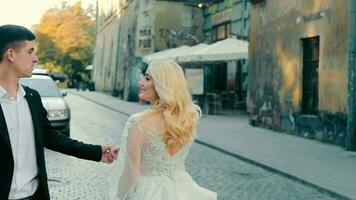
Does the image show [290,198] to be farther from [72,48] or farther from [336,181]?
[72,48]

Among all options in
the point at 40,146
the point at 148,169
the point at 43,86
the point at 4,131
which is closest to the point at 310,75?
the point at 43,86

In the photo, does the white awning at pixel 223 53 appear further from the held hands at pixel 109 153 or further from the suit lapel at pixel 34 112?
the suit lapel at pixel 34 112

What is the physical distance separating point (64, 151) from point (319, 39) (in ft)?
38.9

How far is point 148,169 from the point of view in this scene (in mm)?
3279

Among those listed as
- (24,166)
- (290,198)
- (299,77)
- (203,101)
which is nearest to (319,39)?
(299,77)

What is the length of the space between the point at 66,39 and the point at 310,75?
56.2 m

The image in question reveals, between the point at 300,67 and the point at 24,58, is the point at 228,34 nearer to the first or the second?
the point at 300,67

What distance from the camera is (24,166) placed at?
304 centimetres

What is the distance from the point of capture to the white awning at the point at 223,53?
2180 centimetres

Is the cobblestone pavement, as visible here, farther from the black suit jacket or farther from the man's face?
the man's face

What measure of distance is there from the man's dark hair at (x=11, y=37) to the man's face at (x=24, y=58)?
0.03 metres

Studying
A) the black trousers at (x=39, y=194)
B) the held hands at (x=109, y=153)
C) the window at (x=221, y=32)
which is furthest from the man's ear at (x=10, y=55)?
the window at (x=221, y=32)

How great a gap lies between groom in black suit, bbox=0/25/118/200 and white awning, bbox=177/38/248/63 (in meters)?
18.8

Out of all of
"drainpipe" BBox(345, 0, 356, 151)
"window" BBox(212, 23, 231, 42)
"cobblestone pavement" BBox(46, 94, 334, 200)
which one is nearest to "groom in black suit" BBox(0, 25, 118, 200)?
"cobblestone pavement" BBox(46, 94, 334, 200)
